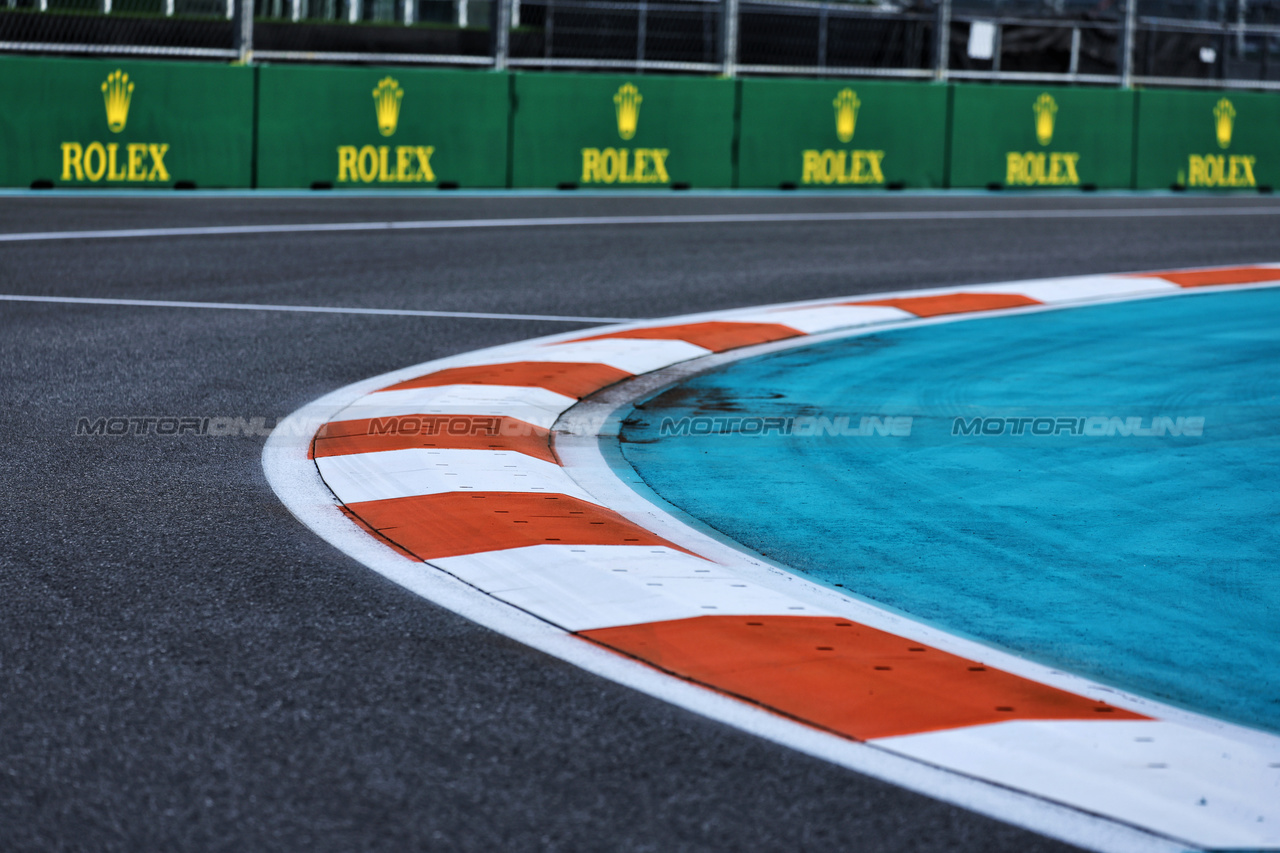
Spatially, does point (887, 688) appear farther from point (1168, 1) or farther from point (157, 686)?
point (1168, 1)

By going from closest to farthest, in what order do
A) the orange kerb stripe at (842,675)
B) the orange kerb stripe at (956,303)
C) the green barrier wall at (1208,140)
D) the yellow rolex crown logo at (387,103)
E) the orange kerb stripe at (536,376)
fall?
the orange kerb stripe at (842,675) → the orange kerb stripe at (536,376) → the orange kerb stripe at (956,303) → the yellow rolex crown logo at (387,103) → the green barrier wall at (1208,140)

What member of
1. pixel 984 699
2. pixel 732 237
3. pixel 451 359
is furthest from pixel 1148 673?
pixel 732 237

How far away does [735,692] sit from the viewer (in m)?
3.20

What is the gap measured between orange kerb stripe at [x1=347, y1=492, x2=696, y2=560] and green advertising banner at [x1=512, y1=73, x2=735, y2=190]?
12.2 metres

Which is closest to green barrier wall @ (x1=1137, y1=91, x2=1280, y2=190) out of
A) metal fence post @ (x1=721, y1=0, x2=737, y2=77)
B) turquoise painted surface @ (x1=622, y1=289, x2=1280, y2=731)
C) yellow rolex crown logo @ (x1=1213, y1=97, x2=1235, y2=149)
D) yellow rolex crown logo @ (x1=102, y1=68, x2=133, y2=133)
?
yellow rolex crown logo @ (x1=1213, y1=97, x2=1235, y2=149)

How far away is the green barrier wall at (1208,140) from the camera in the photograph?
20156 millimetres

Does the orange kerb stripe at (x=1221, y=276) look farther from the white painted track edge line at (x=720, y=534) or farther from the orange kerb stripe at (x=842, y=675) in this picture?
the orange kerb stripe at (x=842, y=675)

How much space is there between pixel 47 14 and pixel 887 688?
13171 mm

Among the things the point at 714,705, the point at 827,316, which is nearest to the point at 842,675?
the point at 714,705

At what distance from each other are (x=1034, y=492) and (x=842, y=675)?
198 centimetres

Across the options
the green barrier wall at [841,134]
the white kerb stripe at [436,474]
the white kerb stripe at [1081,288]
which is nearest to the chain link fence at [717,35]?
the green barrier wall at [841,134]

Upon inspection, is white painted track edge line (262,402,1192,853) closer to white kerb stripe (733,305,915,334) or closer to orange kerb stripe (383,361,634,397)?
orange kerb stripe (383,361,634,397)

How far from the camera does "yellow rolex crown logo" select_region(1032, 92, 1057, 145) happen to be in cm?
1934

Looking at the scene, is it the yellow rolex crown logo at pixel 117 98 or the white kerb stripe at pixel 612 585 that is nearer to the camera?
the white kerb stripe at pixel 612 585
